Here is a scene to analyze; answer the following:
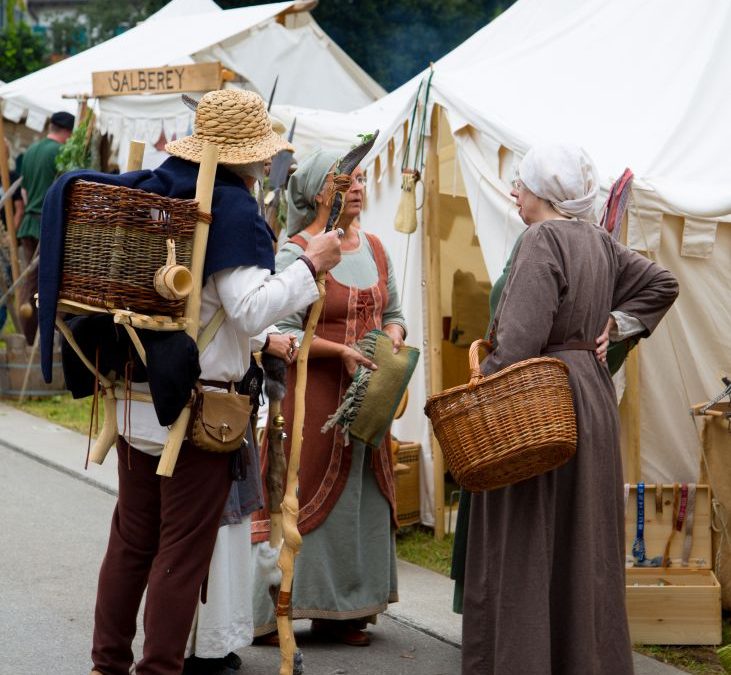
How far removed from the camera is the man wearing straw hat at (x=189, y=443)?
11.1 ft

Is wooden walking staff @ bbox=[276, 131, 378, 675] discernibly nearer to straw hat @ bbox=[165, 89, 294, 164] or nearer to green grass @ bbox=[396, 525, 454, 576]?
straw hat @ bbox=[165, 89, 294, 164]

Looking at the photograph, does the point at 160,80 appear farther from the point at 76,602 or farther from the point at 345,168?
the point at 345,168

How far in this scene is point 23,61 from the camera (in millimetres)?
21922

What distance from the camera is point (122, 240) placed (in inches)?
128

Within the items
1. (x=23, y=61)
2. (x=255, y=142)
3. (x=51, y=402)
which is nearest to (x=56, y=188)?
(x=255, y=142)

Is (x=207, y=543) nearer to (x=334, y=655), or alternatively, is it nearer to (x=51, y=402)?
(x=334, y=655)

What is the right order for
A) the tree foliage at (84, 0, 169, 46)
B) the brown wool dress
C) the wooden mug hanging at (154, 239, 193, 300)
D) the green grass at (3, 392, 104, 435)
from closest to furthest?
the wooden mug hanging at (154, 239, 193, 300)
the brown wool dress
the green grass at (3, 392, 104, 435)
the tree foliage at (84, 0, 169, 46)

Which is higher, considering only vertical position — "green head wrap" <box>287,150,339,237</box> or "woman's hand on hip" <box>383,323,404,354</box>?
"green head wrap" <box>287,150,339,237</box>

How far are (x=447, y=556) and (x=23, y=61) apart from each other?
18248 mm

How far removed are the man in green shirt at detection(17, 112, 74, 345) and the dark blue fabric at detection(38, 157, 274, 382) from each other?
7476mm

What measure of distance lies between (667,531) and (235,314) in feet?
8.19

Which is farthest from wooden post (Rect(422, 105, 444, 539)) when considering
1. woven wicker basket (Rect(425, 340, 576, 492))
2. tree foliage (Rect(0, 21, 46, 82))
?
tree foliage (Rect(0, 21, 46, 82))

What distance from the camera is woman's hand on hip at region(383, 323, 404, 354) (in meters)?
4.67

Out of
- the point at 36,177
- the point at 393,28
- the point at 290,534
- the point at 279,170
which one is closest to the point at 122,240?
the point at 290,534
